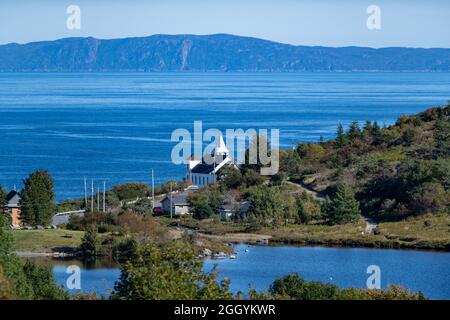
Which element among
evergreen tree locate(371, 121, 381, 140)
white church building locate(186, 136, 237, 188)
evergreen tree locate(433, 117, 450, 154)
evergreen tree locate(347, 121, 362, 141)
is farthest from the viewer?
evergreen tree locate(347, 121, 362, 141)

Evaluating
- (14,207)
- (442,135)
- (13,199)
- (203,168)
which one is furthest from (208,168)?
(14,207)

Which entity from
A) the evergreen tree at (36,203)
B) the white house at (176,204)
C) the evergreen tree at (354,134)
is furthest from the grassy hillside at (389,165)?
the evergreen tree at (36,203)

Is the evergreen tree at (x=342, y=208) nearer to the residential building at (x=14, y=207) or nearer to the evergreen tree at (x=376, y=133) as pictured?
the residential building at (x=14, y=207)

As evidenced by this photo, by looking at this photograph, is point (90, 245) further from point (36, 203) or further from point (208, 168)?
point (208, 168)

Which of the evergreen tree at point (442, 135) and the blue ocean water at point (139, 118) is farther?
the blue ocean water at point (139, 118)

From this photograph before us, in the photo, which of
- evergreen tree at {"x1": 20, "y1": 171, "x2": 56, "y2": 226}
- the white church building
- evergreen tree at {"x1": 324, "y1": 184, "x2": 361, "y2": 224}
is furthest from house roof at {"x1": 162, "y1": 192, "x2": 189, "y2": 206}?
evergreen tree at {"x1": 324, "y1": 184, "x2": 361, "y2": 224}

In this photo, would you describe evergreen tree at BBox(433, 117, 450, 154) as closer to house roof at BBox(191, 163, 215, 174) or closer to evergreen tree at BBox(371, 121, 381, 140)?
evergreen tree at BBox(371, 121, 381, 140)
